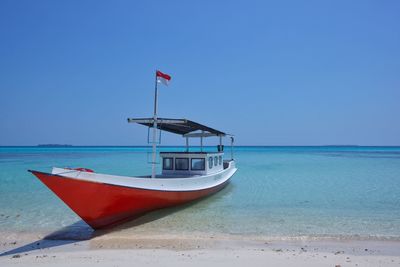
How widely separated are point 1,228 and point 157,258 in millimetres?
6316

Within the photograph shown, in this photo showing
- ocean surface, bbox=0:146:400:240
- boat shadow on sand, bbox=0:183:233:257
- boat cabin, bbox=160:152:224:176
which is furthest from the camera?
boat cabin, bbox=160:152:224:176

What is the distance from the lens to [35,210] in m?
12.6

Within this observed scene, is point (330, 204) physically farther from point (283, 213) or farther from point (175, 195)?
point (175, 195)

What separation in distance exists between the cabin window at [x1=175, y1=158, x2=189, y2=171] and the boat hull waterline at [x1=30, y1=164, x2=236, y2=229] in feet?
8.45

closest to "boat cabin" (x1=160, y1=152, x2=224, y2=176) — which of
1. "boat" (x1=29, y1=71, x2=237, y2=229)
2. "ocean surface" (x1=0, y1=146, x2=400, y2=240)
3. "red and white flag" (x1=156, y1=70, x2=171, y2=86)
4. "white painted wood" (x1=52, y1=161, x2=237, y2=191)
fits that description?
"boat" (x1=29, y1=71, x2=237, y2=229)

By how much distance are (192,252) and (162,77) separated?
271 inches

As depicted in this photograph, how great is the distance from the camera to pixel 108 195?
9039 mm

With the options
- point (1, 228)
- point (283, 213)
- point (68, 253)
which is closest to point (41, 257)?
point (68, 253)

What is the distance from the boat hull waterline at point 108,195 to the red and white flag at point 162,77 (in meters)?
3.73

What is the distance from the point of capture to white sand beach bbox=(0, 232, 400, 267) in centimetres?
639

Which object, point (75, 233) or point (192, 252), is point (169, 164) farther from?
point (192, 252)

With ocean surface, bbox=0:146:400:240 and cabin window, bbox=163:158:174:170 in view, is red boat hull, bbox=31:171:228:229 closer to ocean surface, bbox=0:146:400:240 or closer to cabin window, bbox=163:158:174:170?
ocean surface, bbox=0:146:400:240

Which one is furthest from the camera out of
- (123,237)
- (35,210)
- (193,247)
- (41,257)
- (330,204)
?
(330,204)

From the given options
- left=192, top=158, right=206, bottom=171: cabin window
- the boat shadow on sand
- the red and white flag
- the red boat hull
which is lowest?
the boat shadow on sand
